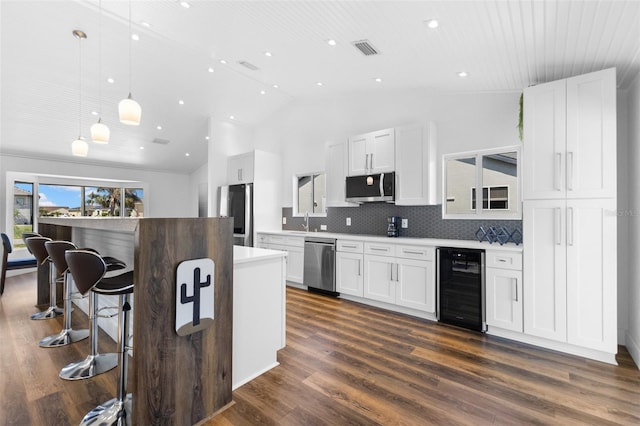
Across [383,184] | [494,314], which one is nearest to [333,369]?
[494,314]

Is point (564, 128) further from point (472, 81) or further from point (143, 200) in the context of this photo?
point (143, 200)

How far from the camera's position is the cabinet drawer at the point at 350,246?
13.8ft

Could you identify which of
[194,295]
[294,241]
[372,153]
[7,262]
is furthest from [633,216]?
[7,262]

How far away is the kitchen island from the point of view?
1.57 m

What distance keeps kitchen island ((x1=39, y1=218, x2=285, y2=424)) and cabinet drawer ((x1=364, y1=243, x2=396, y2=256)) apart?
1.83 meters

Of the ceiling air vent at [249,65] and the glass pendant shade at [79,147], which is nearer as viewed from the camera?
the glass pendant shade at [79,147]

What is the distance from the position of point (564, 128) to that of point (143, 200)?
31.0 ft

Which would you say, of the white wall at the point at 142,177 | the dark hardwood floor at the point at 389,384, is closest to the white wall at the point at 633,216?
the dark hardwood floor at the point at 389,384

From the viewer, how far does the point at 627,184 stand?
285 centimetres

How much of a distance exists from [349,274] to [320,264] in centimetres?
56

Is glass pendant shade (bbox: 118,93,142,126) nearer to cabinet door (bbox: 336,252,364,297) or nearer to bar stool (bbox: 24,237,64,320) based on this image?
bar stool (bbox: 24,237,64,320)

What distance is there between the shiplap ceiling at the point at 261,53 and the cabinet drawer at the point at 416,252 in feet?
6.74

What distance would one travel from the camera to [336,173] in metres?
4.90

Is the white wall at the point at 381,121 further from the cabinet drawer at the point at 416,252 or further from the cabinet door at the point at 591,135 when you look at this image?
the cabinet drawer at the point at 416,252
